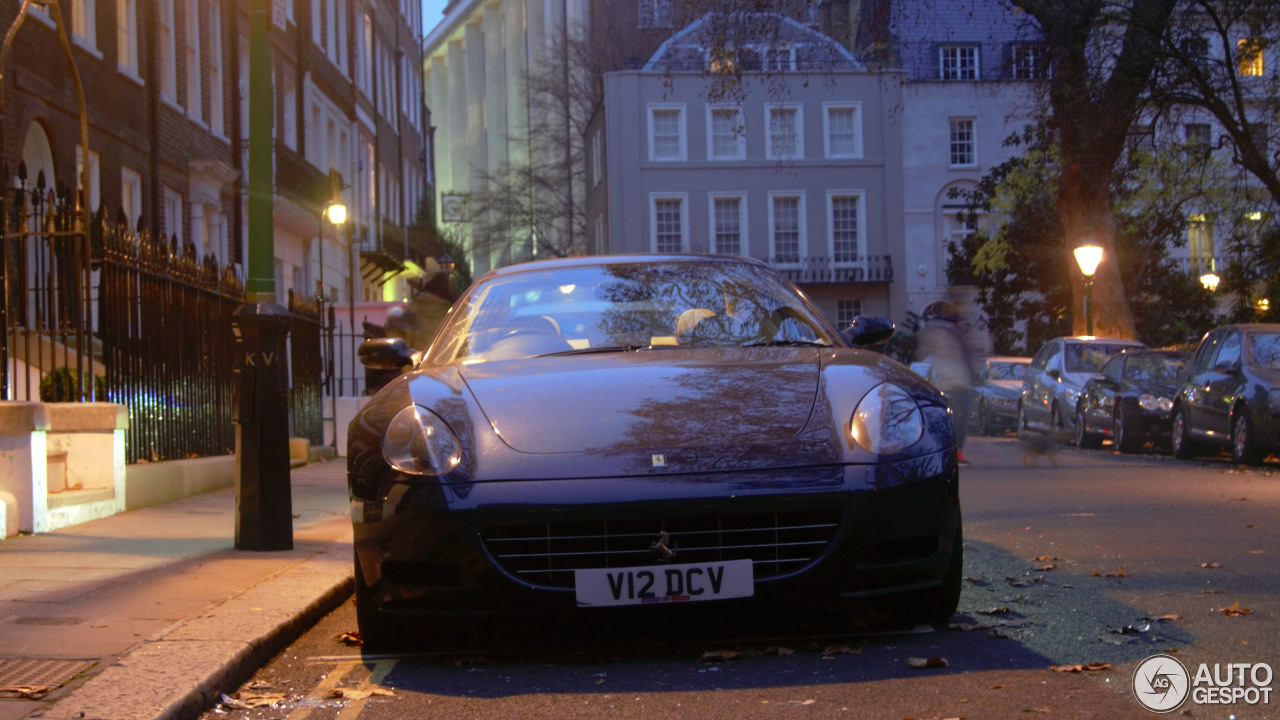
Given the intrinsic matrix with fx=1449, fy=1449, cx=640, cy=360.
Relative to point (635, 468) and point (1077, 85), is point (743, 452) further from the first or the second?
point (1077, 85)

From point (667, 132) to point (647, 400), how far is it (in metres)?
48.4

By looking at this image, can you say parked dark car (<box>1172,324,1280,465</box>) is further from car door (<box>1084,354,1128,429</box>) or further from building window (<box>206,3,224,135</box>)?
building window (<box>206,3,224,135</box>)

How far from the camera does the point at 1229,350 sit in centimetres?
1598

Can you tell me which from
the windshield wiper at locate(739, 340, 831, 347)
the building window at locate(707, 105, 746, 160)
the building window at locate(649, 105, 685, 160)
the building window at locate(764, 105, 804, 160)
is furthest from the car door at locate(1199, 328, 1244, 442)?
the building window at locate(649, 105, 685, 160)

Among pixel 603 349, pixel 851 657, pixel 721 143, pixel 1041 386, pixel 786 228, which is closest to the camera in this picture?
pixel 851 657

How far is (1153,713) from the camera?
3863mm

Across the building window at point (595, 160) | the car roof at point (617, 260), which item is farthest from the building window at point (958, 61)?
the car roof at point (617, 260)

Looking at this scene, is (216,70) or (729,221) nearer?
(216,70)

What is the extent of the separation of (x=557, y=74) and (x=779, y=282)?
5983cm

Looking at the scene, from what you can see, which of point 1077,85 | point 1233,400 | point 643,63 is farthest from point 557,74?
point 1233,400

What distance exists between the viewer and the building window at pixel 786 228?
5253cm

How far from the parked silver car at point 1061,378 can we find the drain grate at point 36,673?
59.7 feet

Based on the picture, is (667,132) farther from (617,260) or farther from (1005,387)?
(617,260)

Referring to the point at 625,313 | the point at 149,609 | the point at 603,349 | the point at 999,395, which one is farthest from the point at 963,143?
the point at 149,609
